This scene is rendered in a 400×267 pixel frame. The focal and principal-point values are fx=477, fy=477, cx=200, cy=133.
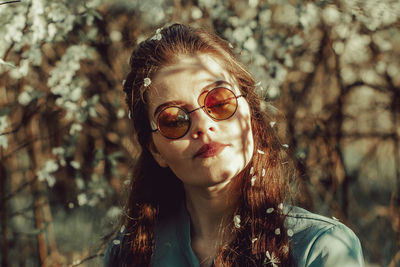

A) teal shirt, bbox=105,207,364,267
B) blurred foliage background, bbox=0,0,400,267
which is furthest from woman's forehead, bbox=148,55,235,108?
blurred foliage background, bbox=0,0,400,267

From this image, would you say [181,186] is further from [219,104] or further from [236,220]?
[219,104]

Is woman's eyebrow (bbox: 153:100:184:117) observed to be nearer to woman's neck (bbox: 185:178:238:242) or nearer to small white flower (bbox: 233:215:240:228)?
woman's neck (bbox: 185:178:238:242)

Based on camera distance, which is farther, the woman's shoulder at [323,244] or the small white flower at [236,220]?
the small white flower at [236,220]

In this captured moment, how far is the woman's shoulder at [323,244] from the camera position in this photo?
1438 mm

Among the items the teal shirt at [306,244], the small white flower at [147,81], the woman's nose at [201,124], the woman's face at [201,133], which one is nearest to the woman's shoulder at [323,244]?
the teal shirt at [306,244]

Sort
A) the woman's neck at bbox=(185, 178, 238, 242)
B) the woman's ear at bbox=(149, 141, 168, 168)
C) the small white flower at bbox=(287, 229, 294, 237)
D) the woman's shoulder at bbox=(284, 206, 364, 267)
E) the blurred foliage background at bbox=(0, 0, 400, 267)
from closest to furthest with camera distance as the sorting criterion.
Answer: the woman's shoulder at bbox=(284, 206, 364, 267) < the small white flower at bbox=(287, 229, 294, 237) < the woman's neck at bbox=(185, 178, 238, 242) < the woman's ear at bbox=(149, 141, 168, 168) < the blurred foliage background at bbox=(0, 0, 400, 267)

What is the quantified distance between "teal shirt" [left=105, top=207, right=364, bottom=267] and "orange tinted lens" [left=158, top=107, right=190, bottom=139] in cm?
40

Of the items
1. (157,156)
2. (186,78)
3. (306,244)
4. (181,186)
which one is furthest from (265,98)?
(306,244)

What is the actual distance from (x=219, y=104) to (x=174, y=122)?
0.52 ft

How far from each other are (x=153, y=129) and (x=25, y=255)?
269 cm

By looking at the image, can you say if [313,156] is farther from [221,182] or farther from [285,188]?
[221,182]

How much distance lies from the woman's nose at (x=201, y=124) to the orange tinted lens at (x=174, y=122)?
24 millimetres

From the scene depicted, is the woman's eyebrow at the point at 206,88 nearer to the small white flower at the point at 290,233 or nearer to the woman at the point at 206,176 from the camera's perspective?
the woman at the point at 206,176

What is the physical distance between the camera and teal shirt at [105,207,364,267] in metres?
1.44
